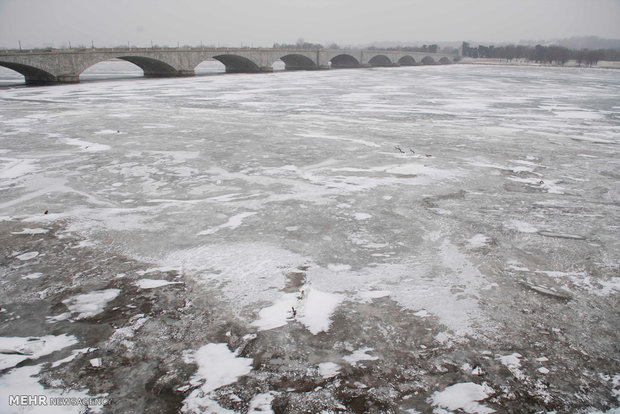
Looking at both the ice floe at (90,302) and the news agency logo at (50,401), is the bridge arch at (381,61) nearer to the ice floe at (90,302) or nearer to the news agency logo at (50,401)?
the ice floe at (90,302)

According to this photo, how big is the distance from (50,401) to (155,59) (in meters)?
44.3

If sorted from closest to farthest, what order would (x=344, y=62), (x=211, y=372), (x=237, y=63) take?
(x=211, y=372)
(x=237, y=63)
(x=344, y=62)

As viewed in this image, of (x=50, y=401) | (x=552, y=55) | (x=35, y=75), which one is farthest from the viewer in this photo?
(x=552, y=55)

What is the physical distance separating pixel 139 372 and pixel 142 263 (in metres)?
1.66

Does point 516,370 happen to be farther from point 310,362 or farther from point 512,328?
point 310,362

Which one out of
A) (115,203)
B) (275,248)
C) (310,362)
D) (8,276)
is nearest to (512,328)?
(310,362)

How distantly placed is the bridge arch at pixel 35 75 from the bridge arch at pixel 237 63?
23.1 m

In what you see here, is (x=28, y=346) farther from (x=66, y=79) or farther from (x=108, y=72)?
(x=108, y=72)

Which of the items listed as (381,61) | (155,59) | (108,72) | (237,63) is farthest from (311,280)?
(381,61)

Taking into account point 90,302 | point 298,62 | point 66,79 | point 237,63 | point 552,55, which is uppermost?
point 552,55

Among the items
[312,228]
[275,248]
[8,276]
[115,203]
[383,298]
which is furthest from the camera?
[115,203]

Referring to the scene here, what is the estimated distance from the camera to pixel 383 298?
354 centimetres

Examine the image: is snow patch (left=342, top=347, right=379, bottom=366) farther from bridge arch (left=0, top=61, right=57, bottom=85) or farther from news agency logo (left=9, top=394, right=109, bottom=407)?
bridge arch (left=0, top=61, right=57, bottom=85)

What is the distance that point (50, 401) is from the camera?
2420 mm
